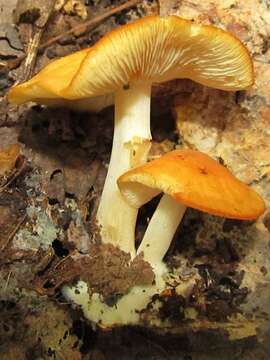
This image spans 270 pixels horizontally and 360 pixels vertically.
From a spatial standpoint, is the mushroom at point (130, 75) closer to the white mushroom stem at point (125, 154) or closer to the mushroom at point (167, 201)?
the white mushroom stem at point (125, 154)

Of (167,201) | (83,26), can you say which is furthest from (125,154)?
(83,26)

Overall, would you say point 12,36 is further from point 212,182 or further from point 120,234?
point 212,182

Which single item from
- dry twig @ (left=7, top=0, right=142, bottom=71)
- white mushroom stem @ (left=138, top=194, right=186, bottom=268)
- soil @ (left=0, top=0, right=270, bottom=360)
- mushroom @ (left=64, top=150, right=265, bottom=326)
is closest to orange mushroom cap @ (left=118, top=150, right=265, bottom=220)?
mushroom @ (left=64, top=150, right=265, bottom=326)

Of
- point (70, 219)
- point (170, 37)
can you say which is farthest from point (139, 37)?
point (70, 219)

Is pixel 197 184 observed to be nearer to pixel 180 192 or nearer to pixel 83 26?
pixel 180 192

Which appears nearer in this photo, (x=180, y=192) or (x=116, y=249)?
(x=180, y=192)

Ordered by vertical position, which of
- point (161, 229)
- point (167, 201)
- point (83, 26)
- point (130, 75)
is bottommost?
point (161, 229)

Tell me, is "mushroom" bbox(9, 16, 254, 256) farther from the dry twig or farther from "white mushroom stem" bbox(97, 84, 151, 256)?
the dry twig
